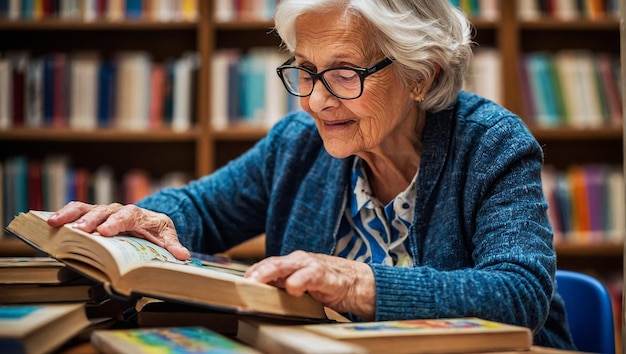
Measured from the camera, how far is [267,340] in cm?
76

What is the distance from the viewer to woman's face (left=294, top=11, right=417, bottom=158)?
1.24 m

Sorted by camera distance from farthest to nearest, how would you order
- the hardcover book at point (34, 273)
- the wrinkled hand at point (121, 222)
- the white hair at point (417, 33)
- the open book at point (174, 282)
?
the white hair at point (417, 33) → the wrinkled hand at point (121, 222) → the hardcover book at point (34, 273) → the open book at point (174, 282)

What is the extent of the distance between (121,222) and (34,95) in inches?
79.0

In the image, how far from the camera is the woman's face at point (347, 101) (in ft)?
4.06

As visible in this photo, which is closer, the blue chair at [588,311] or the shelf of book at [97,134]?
the blue chair at [588,311]

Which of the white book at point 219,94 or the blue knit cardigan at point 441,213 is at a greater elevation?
the white book at point 219,94

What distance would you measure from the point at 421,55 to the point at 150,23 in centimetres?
190

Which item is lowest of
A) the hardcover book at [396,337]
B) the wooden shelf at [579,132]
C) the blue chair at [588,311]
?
the blue chair at [588,311]

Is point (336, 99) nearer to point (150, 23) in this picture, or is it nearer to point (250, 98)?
point (250, 98)

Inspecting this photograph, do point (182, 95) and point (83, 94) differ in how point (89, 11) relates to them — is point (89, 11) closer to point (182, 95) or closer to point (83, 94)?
point (83, 94)

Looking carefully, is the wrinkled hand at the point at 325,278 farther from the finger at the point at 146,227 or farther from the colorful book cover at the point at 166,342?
the finger at the point at 146,227

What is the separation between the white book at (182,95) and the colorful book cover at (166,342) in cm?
218

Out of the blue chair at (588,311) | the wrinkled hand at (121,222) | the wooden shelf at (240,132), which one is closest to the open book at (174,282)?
the wrinkled hand at (121,222)

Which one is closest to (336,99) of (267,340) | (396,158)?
(396,158)
